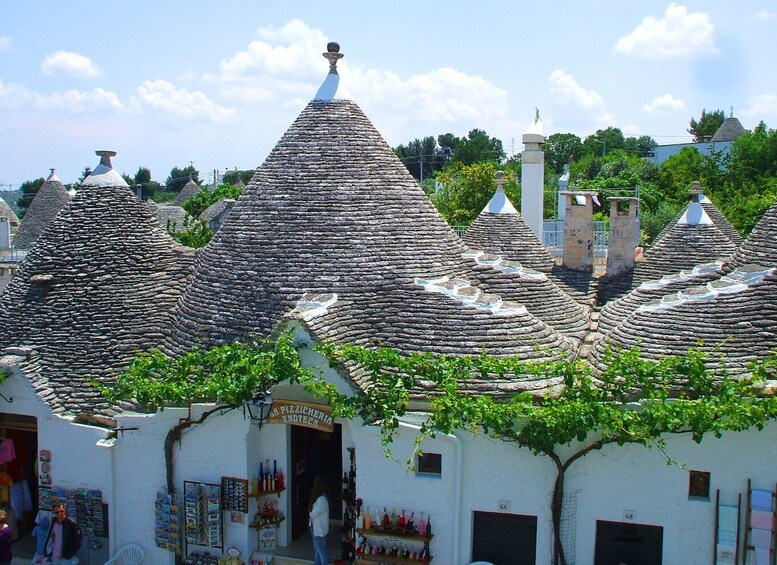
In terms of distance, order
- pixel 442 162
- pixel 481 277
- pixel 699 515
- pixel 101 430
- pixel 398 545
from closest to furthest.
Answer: pixel 699 515 → pixel 398 545 → pixel 101 430 → pixel 481 277 → pixel 442 162

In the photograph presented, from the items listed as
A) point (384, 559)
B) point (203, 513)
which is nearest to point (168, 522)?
point (203, 513)

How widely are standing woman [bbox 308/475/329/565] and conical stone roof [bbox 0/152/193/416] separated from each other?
140 inches

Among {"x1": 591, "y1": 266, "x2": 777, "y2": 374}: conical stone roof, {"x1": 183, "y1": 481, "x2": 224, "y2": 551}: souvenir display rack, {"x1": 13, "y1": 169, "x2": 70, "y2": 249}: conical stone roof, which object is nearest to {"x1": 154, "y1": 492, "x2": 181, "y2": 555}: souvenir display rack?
{"x1": 183, "y1": 481, "x2": 224, "y2": 551}: souvenir display rack

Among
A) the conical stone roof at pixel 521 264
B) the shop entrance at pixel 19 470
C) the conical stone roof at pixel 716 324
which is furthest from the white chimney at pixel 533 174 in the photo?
the shop entrance at pixel 19 470

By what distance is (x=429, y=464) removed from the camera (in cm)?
1102

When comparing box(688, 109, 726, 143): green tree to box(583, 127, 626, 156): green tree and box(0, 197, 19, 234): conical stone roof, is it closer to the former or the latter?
box(583, 127, 626, 156): green tree

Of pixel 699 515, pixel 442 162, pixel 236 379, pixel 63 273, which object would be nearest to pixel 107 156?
pixel 63 273

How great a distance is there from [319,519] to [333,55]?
25.2 ft

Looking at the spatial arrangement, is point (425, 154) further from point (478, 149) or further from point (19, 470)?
point (19, 470)

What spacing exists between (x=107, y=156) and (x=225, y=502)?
280 inches

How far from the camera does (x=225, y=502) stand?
1154cm

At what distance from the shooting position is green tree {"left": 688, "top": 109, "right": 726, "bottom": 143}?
8562cm

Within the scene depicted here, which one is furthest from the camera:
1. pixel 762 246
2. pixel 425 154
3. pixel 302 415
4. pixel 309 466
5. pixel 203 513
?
pixel 425 154

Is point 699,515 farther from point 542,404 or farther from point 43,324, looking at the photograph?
point 43,324
